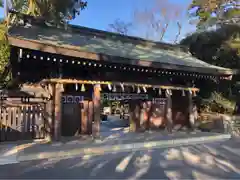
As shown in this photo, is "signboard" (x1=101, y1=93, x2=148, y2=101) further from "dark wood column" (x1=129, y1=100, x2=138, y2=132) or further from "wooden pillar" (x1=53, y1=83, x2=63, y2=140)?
"wooden pillar" (x1=53, y1=83, x2=63, y2=140)

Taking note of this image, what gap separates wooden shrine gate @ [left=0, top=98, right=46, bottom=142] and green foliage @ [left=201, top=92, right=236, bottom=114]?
962cm

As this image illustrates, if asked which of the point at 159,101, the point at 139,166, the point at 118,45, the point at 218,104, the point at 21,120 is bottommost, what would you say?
the point at 139,166

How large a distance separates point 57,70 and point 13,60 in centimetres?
168

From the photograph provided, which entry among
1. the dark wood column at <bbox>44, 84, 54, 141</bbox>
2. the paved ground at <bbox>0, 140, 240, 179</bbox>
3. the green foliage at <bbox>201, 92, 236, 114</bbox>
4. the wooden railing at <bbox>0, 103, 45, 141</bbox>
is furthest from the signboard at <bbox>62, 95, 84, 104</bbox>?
the green foliage at <bbox>201, 92, 236, 114</bbox>

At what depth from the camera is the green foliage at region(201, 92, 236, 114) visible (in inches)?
552

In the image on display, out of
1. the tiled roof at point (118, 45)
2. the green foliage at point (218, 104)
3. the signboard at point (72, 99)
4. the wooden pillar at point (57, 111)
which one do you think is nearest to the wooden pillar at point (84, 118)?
the signboard at point (72, 99)

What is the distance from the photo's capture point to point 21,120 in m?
8.41

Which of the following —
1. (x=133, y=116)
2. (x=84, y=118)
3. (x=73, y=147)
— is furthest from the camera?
(x=133, y=116)

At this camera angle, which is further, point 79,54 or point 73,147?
point 79,54

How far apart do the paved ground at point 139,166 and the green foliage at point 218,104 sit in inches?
273

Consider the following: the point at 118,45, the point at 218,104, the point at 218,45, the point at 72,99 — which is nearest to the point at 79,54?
the point at 72,99

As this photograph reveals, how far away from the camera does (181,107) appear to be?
42.5 feet

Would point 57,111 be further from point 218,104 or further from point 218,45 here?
point 218,45

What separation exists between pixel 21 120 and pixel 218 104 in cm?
1064
